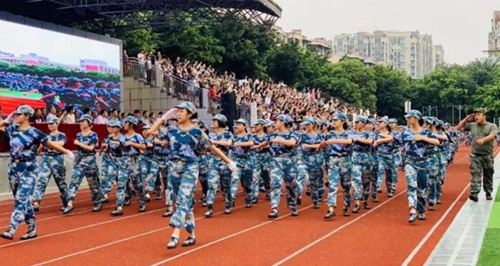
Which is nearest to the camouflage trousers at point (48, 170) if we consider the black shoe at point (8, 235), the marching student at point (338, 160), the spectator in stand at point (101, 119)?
the black shoe at point (8, 235)

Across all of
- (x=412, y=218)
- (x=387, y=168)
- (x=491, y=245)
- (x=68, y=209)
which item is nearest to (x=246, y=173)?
(x=68, y=209)

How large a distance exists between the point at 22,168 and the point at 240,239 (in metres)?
3.13

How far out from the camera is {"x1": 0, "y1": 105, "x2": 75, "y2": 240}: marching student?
956 centimetres

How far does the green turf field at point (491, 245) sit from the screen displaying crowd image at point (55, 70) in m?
14.6

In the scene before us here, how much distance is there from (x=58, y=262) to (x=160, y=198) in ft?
25.7

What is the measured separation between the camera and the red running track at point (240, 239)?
27.3ft

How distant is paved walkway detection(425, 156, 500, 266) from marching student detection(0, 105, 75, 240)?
498cm

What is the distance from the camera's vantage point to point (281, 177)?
12.1 meters

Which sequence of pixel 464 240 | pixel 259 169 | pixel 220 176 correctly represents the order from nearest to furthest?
A: pixel 464 240 < pixel 220 176 < pixel 259 169

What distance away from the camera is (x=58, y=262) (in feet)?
26.8

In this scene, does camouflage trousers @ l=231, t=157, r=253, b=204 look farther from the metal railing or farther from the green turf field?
the metal railing

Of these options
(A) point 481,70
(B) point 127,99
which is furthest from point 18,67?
(A) point 481,70

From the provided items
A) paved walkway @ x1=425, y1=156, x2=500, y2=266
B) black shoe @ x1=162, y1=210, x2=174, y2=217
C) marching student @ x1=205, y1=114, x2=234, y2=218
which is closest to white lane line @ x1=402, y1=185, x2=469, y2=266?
paved walkway @ x1=425, y1=156, x2=500, y2=266

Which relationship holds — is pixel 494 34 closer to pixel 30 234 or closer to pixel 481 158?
pixel 481 158
